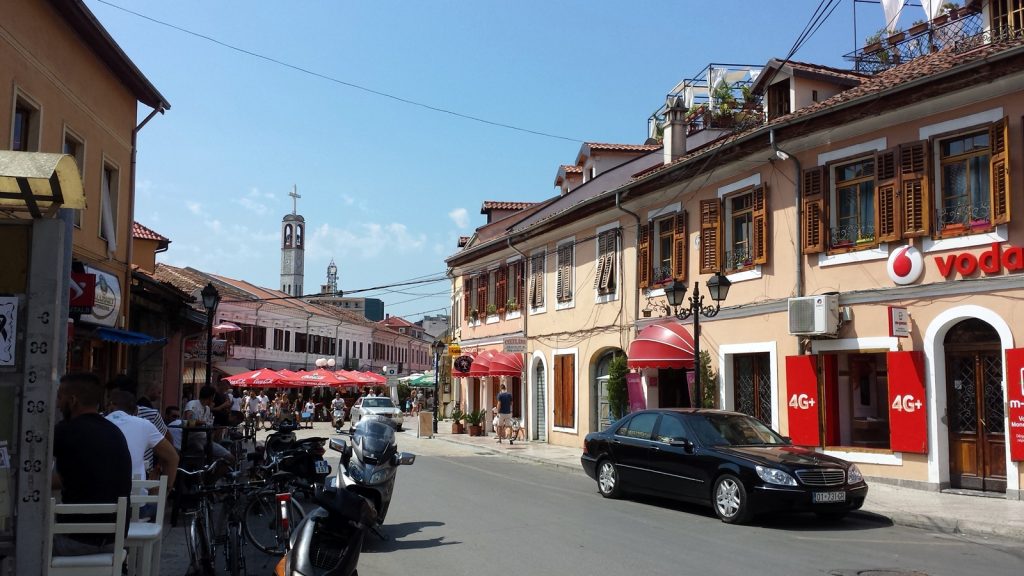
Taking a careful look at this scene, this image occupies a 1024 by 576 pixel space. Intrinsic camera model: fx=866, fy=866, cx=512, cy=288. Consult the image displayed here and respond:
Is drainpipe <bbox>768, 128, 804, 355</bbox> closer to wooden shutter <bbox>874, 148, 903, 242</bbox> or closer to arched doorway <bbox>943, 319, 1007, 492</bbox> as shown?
wooden shutter <bbox>874, 148, 903, 242</bbox>

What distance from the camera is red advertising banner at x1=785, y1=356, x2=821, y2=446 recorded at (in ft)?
53.8

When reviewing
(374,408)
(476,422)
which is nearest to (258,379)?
(374,408)

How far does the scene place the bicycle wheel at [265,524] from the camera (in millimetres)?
8289

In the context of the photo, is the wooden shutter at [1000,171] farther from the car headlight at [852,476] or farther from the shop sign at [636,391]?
the shop sign at [636,391]

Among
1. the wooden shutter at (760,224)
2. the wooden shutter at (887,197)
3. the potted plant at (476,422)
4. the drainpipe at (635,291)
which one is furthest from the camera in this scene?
the potted plant at (476,422)

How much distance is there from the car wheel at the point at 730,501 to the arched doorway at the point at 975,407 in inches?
204

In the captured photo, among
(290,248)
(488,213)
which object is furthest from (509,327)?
(290,248)

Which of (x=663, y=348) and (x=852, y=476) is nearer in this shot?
(x=852, y=476)

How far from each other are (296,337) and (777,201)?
49170mm

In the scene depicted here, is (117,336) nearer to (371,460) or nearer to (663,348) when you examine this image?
(371,460)

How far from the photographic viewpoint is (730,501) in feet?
37.4

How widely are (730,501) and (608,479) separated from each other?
292 centimetres

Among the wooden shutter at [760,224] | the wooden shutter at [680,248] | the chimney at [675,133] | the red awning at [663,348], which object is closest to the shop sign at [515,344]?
the chimney at [675,133]

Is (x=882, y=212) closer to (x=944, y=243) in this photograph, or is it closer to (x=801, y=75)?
(x=944, y=243)
